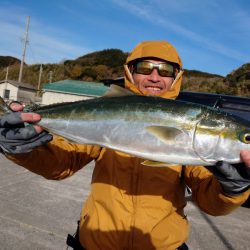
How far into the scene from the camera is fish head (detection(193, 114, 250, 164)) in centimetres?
225

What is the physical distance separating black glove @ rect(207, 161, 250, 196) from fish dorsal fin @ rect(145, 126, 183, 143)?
0.29m

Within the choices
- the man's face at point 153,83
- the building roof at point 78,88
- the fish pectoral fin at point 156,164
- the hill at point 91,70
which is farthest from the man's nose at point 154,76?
the hill at point 91,70

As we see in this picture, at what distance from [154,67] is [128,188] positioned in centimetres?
99

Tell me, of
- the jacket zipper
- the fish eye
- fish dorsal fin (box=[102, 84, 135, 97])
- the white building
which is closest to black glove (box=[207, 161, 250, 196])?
the fish eye

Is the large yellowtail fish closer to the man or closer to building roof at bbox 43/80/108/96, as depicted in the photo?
the man

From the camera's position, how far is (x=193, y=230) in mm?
5805

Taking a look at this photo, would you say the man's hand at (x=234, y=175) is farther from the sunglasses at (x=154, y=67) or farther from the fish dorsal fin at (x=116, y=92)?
the sunglasses at (x=154, y=67)

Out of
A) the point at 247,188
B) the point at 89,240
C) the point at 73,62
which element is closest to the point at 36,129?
the point at 89,240

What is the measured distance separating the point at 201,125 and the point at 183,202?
2.08 feet

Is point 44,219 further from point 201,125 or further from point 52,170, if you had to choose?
point 201,125

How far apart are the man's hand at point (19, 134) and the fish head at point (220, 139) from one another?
0.96 metres

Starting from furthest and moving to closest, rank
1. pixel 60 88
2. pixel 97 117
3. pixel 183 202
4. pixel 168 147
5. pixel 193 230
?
pixel 60 88 < pixel 193 230 < pixel 183 202 < pixel 97 117 < pixel 168 147

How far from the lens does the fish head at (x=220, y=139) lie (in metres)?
2.25

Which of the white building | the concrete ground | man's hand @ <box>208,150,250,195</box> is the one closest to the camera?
man's hand @ <box>208,150,250,195</box>
